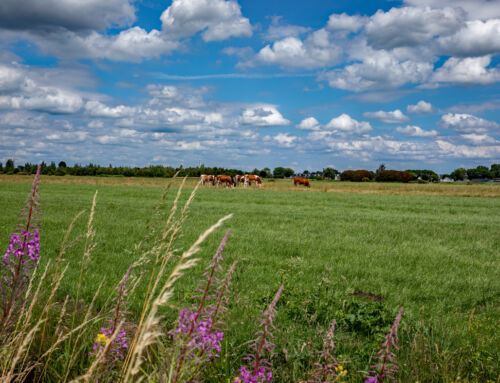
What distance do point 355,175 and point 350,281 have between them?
313 ft

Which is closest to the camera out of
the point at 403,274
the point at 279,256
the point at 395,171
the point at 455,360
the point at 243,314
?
the point at 455,360

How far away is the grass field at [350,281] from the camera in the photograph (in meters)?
3.54

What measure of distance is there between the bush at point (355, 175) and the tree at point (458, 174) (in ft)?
203

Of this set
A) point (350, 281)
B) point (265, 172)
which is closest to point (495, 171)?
point (265, 172)

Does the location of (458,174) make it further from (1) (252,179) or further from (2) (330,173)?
(1) (252,179)

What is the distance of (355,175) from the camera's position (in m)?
98.3

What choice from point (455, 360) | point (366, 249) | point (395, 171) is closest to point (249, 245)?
point (366, 249)

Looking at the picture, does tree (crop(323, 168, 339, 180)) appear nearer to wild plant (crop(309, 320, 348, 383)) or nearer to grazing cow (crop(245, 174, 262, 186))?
grazing cow (crop(245, 174, 262, 186))

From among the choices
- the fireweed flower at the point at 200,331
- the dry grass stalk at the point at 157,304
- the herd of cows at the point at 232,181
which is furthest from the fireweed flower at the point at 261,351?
the herd of cows at the point at 232,181

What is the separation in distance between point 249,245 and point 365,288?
144 inches

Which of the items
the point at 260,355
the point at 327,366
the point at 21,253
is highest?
the point at 21,253

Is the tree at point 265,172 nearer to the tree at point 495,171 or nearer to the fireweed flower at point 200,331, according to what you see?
the tree at point 495,171

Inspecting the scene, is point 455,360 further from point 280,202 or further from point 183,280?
point 280,202

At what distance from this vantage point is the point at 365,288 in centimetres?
649
